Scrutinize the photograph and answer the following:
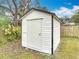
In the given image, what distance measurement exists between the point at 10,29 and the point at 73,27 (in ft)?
28.6

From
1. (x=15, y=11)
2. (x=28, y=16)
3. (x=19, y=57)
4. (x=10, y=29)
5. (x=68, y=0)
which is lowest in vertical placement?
(x=19, y=57)

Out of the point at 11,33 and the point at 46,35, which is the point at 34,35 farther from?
the point at 11,33

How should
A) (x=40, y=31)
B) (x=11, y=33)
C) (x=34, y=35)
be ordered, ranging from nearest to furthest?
(x=40, y=31)
(x=34, y=35)
(x=11, y=33)

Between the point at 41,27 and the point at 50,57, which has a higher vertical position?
the point at 41,27

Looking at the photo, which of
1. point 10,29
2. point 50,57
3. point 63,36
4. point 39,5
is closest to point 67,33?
point 63,36

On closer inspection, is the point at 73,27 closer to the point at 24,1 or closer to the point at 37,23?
the point at 24,1

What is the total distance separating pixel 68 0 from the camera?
97.7ft

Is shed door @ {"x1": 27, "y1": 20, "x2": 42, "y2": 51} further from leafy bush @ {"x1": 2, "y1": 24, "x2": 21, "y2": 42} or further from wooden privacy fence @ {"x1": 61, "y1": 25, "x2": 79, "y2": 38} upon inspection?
wooden privacy fence @ {"x1": 61, "y1": 25, "x2": 79, "y2": 38}

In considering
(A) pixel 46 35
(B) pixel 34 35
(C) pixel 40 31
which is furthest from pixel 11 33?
(A) pixel 46 35

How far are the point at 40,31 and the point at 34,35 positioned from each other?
740 millimetres

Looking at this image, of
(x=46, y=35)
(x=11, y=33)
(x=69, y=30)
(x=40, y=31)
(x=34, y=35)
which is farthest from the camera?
(x=69, y=30)

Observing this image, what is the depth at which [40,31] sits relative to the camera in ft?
32.3

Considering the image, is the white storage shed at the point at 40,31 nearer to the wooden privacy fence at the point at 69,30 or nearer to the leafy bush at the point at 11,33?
the leafy bush at the point at 11,33

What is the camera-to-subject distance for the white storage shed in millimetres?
9203
